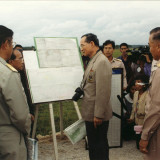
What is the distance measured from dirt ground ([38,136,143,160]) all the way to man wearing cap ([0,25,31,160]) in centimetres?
222

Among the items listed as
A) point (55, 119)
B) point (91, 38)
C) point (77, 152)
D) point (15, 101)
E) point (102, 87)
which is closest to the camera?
point (15, 101)

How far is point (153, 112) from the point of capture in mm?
2090

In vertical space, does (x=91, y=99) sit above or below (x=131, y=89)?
above

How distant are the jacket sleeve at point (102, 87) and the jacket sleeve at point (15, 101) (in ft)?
3.60

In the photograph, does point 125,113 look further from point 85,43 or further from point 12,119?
point 12,119

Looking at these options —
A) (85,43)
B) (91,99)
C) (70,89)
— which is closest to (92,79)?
(91,99)

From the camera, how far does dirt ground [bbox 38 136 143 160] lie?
13.9 ft

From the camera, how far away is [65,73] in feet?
12.8

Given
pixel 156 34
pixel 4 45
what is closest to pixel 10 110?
pixel 4 45

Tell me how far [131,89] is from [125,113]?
0.47m

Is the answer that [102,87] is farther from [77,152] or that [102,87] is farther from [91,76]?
[77,152]

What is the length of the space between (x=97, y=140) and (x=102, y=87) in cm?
73

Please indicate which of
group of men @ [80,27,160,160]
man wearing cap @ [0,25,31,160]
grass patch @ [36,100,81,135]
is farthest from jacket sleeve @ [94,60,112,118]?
grass patch @ [36,100,81,135]

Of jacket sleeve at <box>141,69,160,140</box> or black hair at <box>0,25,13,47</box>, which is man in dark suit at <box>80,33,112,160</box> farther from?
black hair at <box>0,25,13,47</box>
